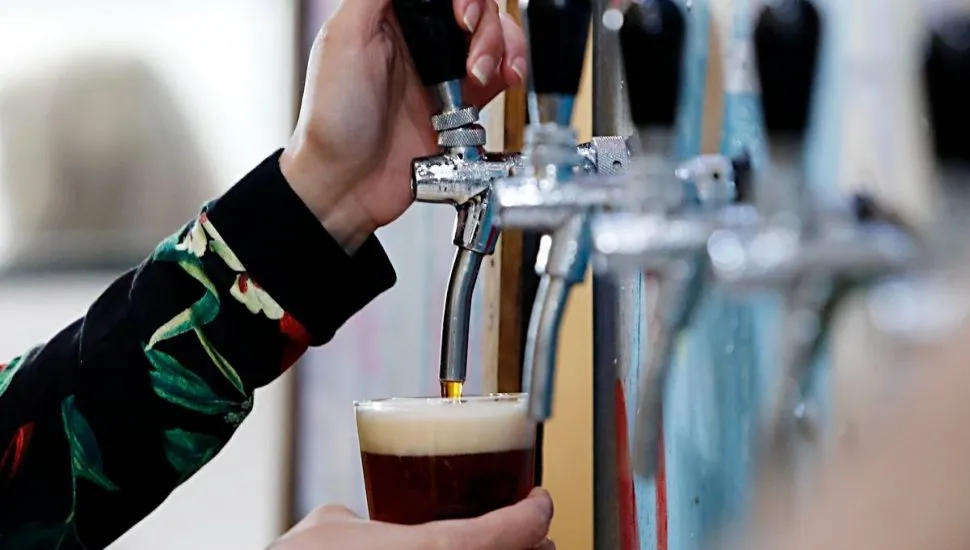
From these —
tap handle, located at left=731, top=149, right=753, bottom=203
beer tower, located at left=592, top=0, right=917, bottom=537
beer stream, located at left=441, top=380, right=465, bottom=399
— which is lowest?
beer stream, located at left=441, top=380, right=465, bottom=399

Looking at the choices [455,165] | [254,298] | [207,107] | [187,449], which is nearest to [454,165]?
[455,165]

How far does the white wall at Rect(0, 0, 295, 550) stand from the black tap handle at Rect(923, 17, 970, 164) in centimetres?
137

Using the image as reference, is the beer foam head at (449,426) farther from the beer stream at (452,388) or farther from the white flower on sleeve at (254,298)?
the white flower on sleeve at (254,298)

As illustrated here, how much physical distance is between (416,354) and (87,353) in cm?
65

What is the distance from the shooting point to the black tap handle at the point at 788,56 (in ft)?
0.90

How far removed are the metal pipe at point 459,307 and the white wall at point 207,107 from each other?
3.45 feet

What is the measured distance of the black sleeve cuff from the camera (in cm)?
69

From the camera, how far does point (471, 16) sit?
1.82 feet

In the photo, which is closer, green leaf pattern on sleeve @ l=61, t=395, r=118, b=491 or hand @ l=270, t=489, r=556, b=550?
hand @ l=270, t=489, r=556, b=550

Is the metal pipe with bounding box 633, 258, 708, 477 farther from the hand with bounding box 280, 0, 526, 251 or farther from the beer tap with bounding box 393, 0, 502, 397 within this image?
the hand with bounding box 280, 0, 526, 251

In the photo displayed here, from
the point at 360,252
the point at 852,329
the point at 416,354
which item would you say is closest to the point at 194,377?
the point at 360,252

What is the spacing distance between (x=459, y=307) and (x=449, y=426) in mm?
66

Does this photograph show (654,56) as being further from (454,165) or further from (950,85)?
(454,165)

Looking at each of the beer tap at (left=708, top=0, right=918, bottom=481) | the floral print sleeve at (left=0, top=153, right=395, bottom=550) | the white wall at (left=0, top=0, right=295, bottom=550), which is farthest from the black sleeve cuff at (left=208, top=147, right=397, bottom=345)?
the white wall at (left=0, top=0, right=295, bottom=550)
